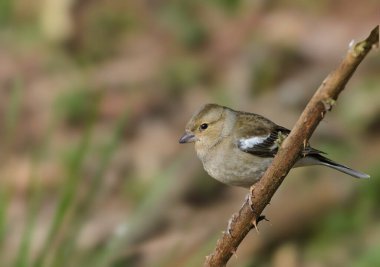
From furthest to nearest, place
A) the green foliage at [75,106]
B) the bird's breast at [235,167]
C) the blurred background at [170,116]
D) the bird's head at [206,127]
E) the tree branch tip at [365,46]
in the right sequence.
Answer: the green foliage at [75,106] < the blurred background at [170,116] < the bird's head at [206,127] < the bird's breast at [235,167] < the tree branch tip at [365,46]

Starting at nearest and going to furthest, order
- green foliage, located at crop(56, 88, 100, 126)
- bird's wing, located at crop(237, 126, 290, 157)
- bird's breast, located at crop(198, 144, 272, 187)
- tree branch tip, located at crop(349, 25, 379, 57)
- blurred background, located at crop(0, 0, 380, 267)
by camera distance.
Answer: tree branch tip, located at crop(349, 25, 379, 57), bird's breast, located at crop(198, 144, 272, 187), bird's wing, located at crop(237, 126, 290, 157), blurred background, located at crop(0, 0, 380, 267), green foliage, located at crop(56, 88, 100, 126)

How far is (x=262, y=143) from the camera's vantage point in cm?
341

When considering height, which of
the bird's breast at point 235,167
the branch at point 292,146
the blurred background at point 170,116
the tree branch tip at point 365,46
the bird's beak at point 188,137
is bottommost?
the blurred background at point 170,116

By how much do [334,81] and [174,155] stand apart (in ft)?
15.3

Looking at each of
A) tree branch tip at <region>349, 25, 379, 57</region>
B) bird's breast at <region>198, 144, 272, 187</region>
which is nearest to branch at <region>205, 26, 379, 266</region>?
tree branch tip at <region>349, 25, 379, 57</region>

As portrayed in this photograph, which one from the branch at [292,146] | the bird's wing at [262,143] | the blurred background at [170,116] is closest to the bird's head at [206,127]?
the bird's wing at [262,143]

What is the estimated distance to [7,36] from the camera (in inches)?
337

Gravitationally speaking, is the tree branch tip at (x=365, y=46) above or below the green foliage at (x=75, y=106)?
above

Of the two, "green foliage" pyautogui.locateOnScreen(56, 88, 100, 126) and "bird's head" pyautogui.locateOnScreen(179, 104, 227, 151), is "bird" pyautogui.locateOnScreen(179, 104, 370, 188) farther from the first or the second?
"green foliage" pyautogui.locateOnScreen(56, 88, 100, 126)

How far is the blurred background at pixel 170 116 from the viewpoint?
5.18 metres

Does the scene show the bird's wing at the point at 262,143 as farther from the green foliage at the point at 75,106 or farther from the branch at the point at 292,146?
the green foliage at the point at 75,106

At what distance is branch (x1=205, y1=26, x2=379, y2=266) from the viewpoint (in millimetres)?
1903

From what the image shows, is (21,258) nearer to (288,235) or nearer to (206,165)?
(206,165)

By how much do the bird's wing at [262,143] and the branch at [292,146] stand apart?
1.03 metres
